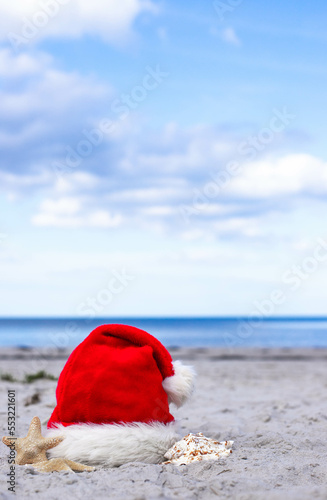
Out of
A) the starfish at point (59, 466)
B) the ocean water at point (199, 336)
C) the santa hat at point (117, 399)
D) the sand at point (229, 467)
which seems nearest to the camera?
the sand at point (229, 467)

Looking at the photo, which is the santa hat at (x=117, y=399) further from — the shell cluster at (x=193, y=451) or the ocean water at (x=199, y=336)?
the ocean water at (x=199, y=336)

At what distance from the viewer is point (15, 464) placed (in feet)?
10.8

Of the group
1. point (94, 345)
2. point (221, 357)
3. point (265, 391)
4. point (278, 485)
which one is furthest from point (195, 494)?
point (221, 357)

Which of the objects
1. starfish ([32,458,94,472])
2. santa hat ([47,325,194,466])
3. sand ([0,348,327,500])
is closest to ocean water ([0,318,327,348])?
sand ([0,348,327,500])

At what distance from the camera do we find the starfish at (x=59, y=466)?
3.08 metres

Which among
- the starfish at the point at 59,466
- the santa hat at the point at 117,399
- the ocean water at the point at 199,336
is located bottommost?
the ocean water at the point at 199,336

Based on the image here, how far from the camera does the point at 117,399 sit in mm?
3348

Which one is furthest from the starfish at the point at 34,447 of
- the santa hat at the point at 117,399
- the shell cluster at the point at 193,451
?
the shell cluster at the point at 193,451

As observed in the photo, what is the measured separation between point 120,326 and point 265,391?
195 inches

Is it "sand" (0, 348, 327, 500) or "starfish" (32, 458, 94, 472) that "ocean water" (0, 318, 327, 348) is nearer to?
"sand" (0, 348, 327, 500)

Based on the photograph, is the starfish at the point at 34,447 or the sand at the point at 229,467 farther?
the starfish at the point at 34,447

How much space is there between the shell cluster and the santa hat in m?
0.07

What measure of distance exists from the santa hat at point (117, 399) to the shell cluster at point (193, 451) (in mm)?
70

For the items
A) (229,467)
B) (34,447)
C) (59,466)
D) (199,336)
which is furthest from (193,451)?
(199,336)
